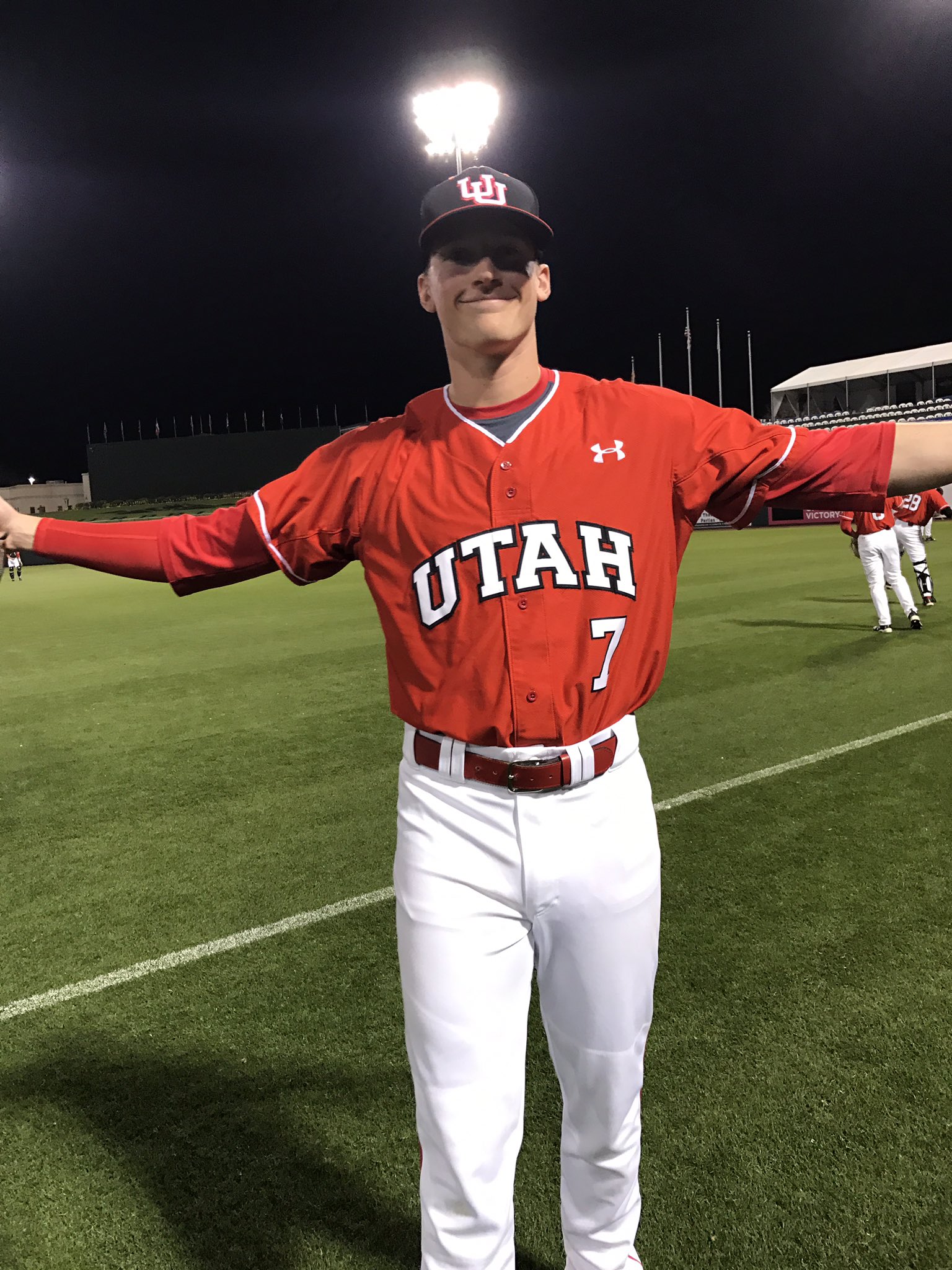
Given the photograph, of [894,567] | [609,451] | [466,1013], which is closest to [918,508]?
[894,567]

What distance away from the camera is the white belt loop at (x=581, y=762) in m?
2.09

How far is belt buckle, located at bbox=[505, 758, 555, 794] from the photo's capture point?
2.06 metres

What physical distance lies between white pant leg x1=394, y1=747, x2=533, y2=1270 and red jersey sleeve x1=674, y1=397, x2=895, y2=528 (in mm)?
881

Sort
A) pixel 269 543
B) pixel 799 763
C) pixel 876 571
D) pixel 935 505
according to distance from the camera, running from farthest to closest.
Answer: pixel 935 505 → pixel 876 571 → pixel 799 763 → pixel 269 543

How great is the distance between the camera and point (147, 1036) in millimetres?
3820

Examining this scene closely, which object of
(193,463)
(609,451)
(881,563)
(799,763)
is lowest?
(799,763)

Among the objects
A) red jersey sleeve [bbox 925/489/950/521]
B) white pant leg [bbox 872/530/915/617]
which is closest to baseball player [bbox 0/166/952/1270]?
white pant leg [bbox 872/530/915/617]

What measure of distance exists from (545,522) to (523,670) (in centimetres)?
33

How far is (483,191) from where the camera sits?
85.0 inches

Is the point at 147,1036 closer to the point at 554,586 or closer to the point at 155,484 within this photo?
the point at 554,586

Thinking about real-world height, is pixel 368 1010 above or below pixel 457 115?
below

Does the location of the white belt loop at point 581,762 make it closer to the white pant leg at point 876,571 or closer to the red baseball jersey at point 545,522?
the red baseball jersey at point 545,522

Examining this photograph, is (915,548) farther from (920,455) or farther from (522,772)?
(522,772)

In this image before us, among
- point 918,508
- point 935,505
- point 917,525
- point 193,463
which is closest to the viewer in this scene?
point 918,508
